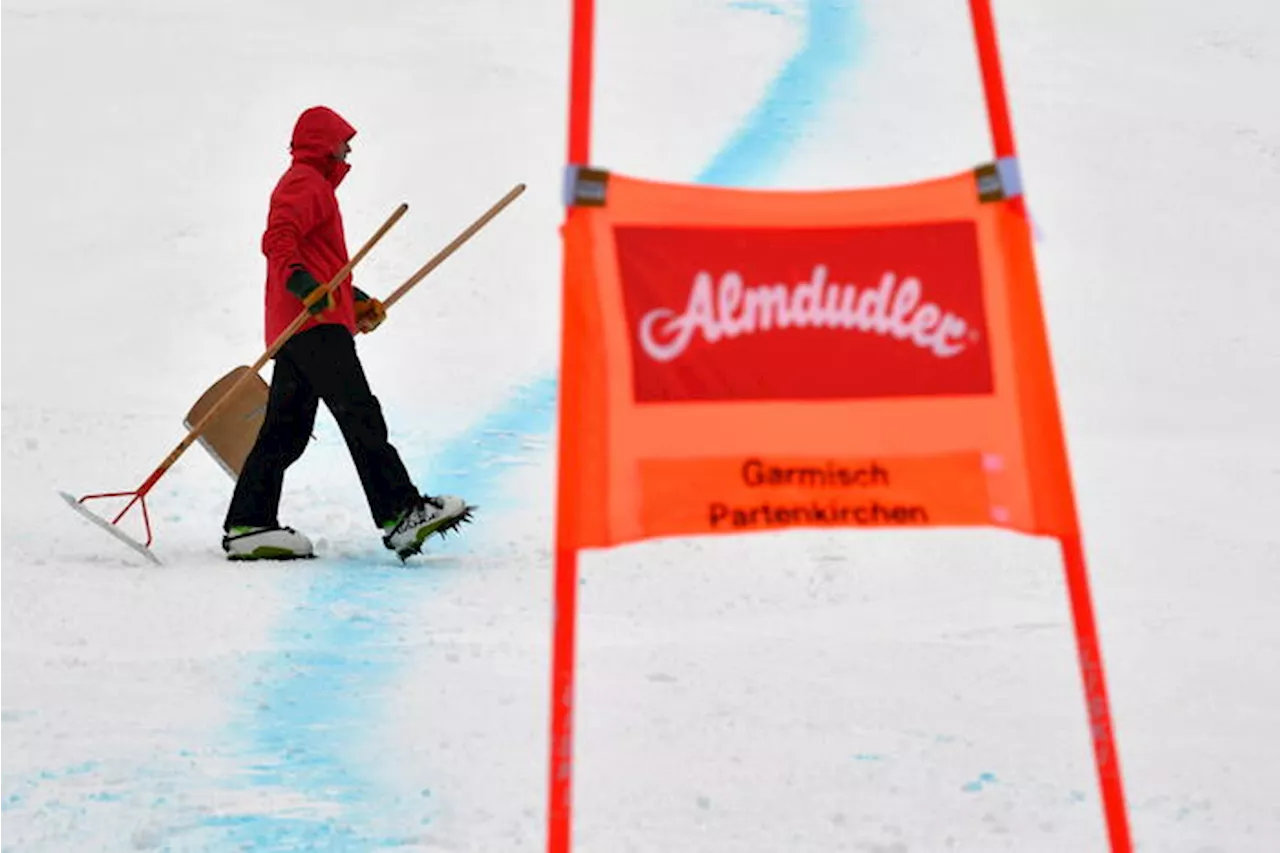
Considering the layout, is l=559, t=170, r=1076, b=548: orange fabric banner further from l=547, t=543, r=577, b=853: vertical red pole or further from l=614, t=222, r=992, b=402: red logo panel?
l=547, t=543, r=577, b=853: vertical red pole

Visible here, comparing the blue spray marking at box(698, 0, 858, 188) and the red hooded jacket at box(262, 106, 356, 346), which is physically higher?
the blue spray marking at box(698, 0, 858, 188)

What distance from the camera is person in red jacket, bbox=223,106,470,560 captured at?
20.7 ft

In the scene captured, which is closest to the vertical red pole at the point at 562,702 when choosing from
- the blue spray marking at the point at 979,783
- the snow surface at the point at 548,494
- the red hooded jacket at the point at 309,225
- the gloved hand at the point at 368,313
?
the snow surface at the point at 548,494

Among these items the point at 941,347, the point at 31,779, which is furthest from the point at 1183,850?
the point at 31,779

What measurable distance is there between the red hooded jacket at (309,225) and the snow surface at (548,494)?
0.82 metres

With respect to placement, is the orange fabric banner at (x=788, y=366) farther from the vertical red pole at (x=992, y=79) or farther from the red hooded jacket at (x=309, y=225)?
the red hooded jacket at (x=309, y=225)

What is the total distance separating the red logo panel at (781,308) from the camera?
315 cm

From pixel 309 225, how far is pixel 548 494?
172 cm

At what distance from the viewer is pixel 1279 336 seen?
1027cm

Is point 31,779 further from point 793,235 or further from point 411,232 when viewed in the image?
point 411,232

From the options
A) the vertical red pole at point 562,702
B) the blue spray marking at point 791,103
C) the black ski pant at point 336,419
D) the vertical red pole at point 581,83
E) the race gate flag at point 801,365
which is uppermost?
the blue spray marking at point 791,103

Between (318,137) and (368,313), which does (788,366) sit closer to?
(318,137)

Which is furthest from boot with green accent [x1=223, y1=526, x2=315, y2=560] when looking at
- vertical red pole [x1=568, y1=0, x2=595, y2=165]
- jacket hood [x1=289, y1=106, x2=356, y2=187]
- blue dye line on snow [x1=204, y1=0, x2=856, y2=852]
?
vertical red pole [x1=568, y1=0, x2=595, y2=165]

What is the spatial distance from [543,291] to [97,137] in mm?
4226
